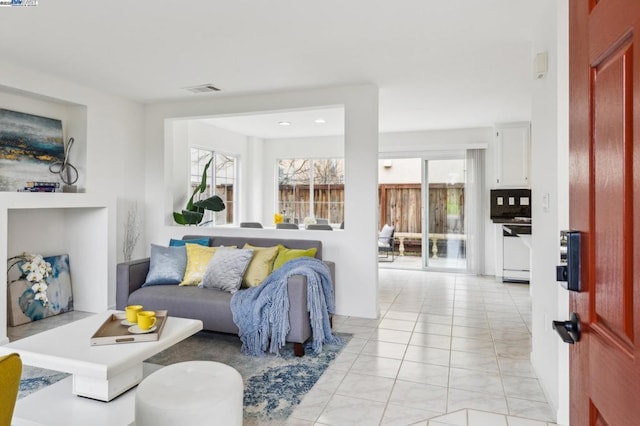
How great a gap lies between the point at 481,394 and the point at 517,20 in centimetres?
254

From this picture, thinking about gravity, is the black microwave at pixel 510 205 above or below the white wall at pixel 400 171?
below

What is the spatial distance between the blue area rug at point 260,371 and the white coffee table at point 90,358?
590 mm

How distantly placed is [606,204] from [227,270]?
3.14 meters

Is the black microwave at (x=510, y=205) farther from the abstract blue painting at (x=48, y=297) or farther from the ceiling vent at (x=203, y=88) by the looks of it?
the abstract blue painting at (x=48, y=297)

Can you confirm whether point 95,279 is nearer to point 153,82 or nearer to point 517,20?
point 153,82

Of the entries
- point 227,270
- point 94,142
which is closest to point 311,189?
point 94,142

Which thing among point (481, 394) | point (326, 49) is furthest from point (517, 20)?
point (481, 394)

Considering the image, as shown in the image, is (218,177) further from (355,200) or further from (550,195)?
(550,195)

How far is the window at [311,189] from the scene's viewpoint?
7.81m

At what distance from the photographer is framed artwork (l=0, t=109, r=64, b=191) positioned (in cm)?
371

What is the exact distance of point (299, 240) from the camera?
13.7ft

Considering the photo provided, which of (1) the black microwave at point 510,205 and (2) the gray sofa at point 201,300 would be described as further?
(1) the black microwave at point 510,205

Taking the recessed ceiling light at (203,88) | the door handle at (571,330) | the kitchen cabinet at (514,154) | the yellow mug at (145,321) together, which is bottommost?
the yellow mug at (145,321)

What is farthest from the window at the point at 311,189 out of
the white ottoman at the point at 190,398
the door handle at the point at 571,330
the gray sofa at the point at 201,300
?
the door handle at the point at 571,330
